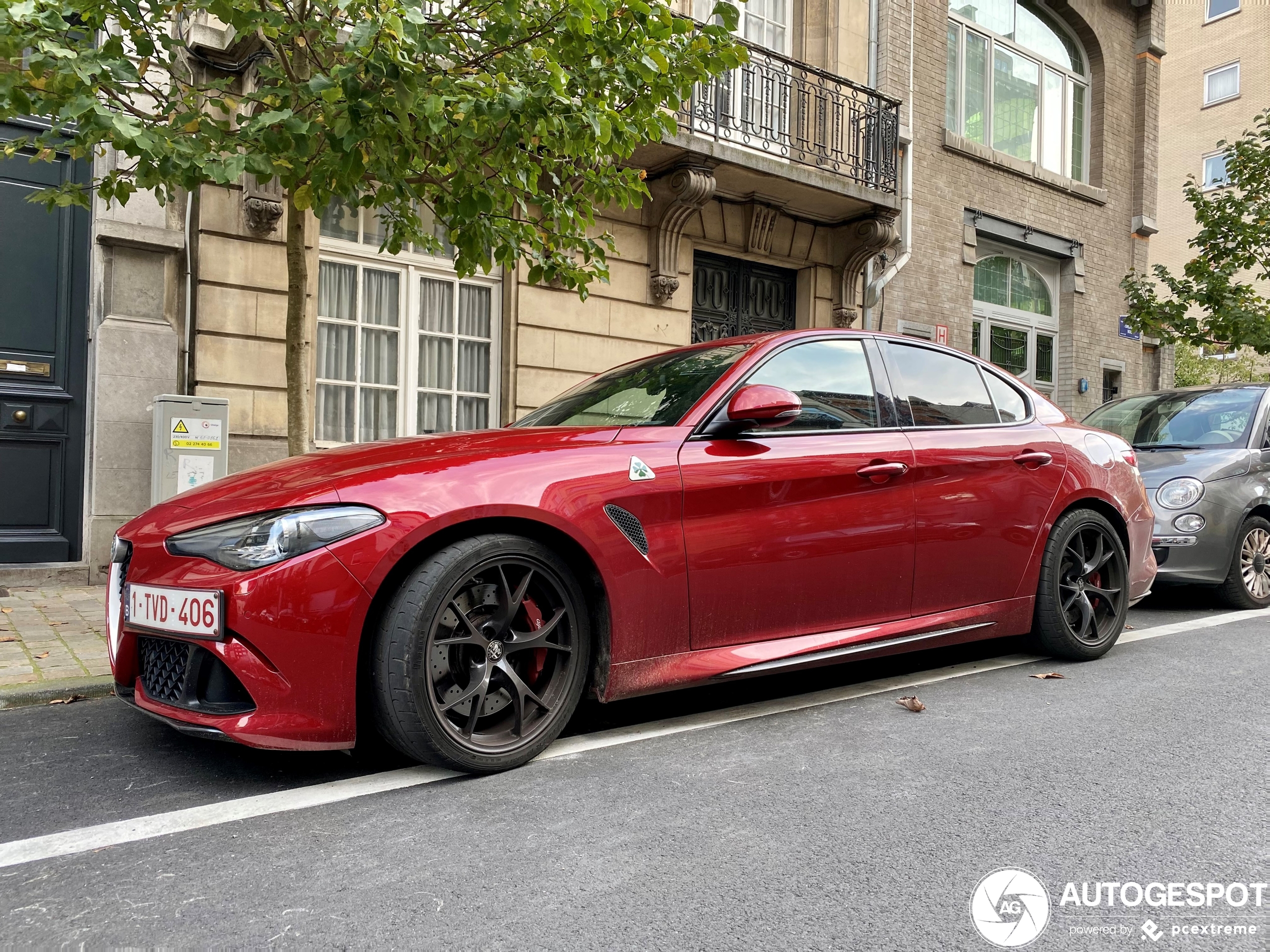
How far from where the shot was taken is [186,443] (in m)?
7.17

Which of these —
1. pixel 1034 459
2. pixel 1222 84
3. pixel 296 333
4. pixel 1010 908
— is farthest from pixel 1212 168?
pixel 1010 908

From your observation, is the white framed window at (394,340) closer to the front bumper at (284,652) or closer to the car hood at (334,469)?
the car hood at (334,469)

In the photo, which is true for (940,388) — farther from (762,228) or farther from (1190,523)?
(762,228)

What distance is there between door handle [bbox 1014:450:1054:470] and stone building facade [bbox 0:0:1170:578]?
6.31 metres

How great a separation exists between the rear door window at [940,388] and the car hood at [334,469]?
1505mm

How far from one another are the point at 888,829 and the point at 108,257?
293 inches

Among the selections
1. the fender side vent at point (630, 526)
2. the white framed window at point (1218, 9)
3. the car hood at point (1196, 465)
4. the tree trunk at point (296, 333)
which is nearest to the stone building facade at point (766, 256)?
the tree trunk at point (296, 333)

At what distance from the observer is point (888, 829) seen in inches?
101

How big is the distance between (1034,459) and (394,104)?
134 inches

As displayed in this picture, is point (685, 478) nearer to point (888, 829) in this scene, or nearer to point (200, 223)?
point (888, 829)

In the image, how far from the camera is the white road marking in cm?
246

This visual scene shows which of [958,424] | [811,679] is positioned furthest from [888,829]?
[958,424]

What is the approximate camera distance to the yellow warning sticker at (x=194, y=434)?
7.12 meters

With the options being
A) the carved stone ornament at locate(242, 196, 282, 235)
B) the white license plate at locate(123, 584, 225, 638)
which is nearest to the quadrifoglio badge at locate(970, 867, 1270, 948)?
the white license plate at locate(123, 584, 225, 638)
